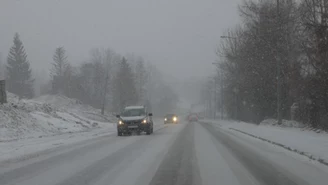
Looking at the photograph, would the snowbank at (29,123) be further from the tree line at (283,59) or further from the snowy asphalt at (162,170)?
the tree line at (283,59)

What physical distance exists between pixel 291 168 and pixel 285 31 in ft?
78.8

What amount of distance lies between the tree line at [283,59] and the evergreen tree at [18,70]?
44739mm

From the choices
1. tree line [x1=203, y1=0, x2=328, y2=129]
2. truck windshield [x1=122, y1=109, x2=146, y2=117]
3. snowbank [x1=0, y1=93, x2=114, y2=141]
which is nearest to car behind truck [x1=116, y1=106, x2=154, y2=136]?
truck windshield [x1=122, y1=109, x2=146, y2=117]

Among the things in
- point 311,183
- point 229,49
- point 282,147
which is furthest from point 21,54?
point 311,183

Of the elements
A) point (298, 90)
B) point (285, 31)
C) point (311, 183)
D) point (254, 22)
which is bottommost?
point (311, 183)

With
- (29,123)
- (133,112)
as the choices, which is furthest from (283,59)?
(29,123)

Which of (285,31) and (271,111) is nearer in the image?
(285,31)

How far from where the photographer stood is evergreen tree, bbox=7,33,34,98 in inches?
3147

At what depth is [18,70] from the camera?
3226 inches

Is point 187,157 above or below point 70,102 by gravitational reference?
below

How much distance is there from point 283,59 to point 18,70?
6297 centimetres

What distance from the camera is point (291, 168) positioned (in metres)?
10.1

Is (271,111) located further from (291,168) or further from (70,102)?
(291,168)

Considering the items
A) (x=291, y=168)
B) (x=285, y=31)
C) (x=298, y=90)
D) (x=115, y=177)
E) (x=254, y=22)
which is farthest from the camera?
(x=254, y=22)
